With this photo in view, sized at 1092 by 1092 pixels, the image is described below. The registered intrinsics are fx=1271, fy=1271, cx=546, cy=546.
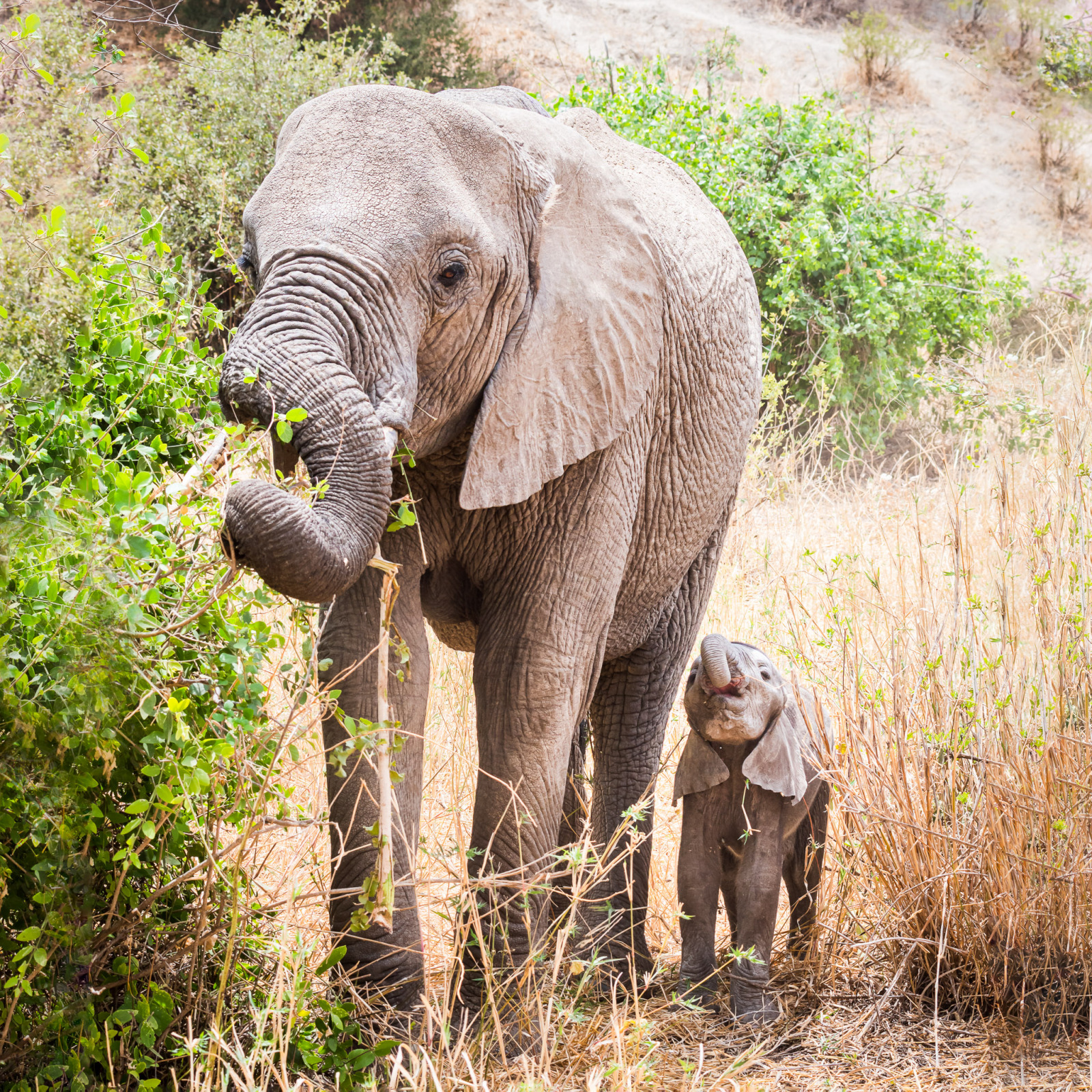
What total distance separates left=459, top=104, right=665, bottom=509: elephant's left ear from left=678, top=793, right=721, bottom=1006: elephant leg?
3.79 feet

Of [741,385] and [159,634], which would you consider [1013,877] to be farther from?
[159,634]

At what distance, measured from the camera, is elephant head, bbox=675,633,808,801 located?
11.2 ft

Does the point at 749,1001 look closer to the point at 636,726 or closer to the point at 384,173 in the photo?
the point at 636,726

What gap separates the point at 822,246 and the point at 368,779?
850 cm

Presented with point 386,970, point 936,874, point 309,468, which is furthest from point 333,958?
point 936,874

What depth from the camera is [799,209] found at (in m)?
11.2

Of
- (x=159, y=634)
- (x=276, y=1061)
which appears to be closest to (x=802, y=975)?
(x=276, y=1061)

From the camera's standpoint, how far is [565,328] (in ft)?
9.95

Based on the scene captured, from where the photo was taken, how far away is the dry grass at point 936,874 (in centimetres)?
333

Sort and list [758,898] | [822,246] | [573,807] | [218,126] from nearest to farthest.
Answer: [758,898]
[573,807]
[218,126]
[822,246]

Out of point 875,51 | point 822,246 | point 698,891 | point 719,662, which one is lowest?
point 698,891

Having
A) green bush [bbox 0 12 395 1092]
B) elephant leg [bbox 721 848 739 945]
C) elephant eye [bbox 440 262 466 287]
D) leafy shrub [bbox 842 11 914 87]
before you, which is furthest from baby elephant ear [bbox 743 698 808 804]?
leafy shrub [bbox 842 11 914 87]

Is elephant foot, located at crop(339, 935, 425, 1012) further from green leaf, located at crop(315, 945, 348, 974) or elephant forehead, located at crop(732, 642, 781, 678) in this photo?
elephant forehead, located at crop(732, 642, 781, 678)

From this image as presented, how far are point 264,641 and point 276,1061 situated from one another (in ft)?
3.17
